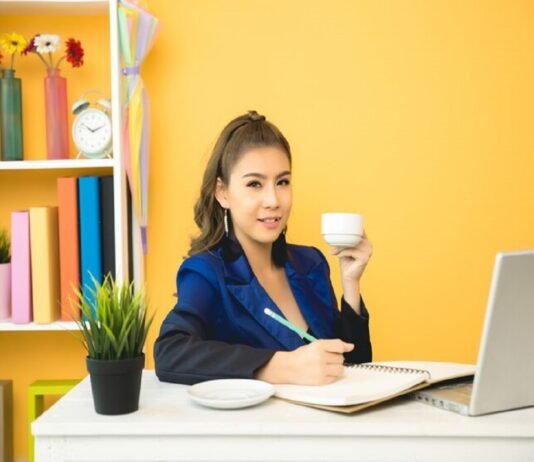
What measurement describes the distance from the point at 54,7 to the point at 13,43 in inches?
7.5

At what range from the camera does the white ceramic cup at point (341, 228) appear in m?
1.61

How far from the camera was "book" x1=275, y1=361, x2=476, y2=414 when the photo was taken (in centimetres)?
113

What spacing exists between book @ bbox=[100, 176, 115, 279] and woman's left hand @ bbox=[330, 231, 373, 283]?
3.03 ft

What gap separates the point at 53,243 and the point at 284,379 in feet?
4.65

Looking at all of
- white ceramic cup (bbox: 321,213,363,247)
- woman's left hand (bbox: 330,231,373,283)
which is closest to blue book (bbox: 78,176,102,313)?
woman's left hand (bbox: 330,231,373,283)

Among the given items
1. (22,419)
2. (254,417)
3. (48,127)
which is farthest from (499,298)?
(22,419)

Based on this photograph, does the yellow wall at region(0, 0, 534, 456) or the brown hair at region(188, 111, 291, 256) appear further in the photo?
the yellow wall at region(0, 0, 534, 456)

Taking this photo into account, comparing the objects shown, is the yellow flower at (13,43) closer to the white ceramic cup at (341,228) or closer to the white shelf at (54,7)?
the white shelf at (54,7)

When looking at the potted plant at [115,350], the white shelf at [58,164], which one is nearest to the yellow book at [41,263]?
the white shelf at [58,164]

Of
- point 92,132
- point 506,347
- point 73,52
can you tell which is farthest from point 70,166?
point 506,347

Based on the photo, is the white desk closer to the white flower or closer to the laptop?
the laptop

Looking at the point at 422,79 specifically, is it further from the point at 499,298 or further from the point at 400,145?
the point at 499,298

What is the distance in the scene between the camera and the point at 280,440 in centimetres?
106

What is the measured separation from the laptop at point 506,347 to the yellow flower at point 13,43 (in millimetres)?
1923
